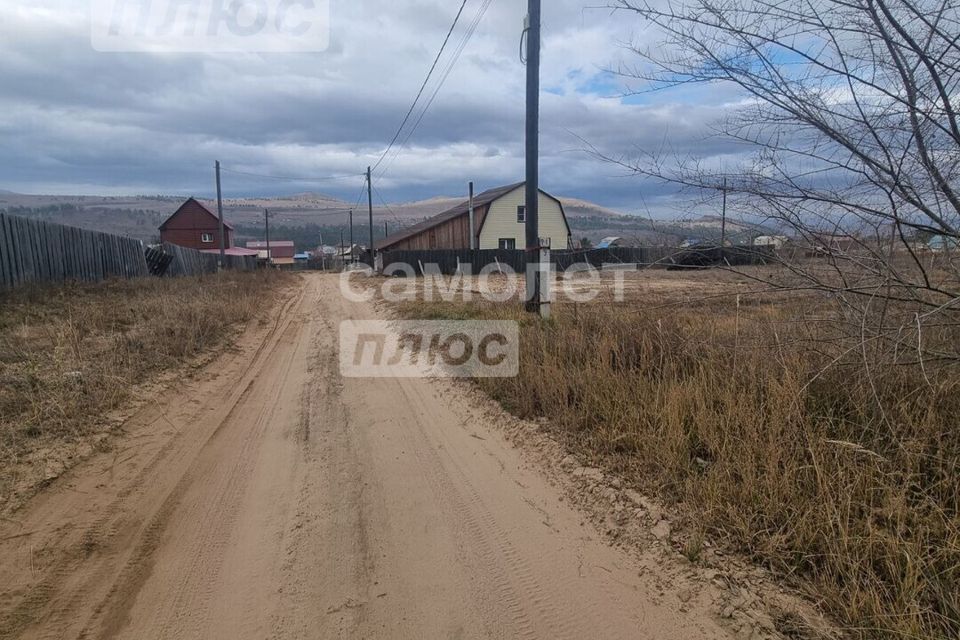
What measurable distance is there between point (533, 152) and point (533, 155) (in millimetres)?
57

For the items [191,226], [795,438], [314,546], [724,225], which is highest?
[191,226]

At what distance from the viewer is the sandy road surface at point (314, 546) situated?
2609 mm

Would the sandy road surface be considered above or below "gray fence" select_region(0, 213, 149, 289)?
below

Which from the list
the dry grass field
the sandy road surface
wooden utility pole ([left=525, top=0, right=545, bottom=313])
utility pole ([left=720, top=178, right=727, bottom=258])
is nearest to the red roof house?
wooden utility pole ([left=525, top=0, right=545, bottom=313])

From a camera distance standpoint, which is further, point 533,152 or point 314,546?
point 533,152

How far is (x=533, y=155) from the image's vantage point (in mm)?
9617

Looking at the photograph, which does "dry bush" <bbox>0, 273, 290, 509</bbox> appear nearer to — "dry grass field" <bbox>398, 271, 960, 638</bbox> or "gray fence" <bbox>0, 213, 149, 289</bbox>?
"gray fence" <bbox>0, 213, 149, 289</bbox>

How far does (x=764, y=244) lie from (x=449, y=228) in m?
44.7

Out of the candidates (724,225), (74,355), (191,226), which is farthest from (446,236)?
(724,225)

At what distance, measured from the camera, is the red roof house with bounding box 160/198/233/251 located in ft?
210

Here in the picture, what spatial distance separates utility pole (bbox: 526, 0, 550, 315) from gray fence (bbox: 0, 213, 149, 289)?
10612 mm

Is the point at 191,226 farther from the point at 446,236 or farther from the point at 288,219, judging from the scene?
the point at 288,219

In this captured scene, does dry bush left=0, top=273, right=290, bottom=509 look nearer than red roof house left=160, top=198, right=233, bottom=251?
Yes

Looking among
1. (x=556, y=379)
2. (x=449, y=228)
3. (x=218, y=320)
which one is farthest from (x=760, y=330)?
(x=449, y=228)
